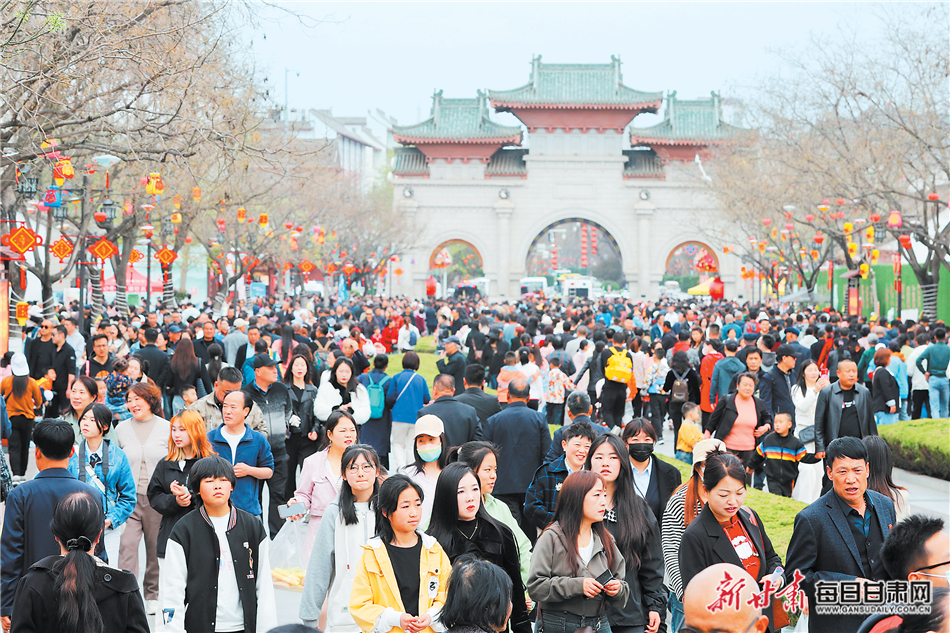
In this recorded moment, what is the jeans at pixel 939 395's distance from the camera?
1359 cm

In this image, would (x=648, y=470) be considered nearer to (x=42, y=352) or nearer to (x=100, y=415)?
(x=100, y=415)

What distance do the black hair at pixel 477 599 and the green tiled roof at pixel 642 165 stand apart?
47886 mm

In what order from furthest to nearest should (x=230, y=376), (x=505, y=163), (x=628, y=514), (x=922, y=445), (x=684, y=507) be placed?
(x=505, y=163) → (x=922, y=445) → (x=230, y=376) → (x=684, y=507) → (x=628, y=514)

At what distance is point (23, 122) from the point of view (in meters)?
9.93

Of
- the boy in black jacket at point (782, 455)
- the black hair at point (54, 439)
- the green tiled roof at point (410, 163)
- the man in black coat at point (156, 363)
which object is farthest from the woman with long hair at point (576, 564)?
the green tiled roof at point (410, 163)

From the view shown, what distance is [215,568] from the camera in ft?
14.7

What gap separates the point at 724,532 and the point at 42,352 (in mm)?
10258

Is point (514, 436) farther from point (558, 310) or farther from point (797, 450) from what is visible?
point (558, 310)

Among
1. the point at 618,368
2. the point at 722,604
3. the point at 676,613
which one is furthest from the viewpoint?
the point at 618,368

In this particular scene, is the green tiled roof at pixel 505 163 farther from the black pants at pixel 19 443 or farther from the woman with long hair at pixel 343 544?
the woman with long hair at pixel 343 544

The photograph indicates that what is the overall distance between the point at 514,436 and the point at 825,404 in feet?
9.38

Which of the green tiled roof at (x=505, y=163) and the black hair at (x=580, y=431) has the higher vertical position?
the green tiled roof at (x=505, y=163)

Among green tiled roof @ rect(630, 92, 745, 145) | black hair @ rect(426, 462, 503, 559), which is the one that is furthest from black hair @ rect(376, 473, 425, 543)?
green tiled roof @ rect(630, 92, 745, 145)

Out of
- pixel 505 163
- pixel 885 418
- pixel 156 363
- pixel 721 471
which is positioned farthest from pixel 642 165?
pixel 721 471
